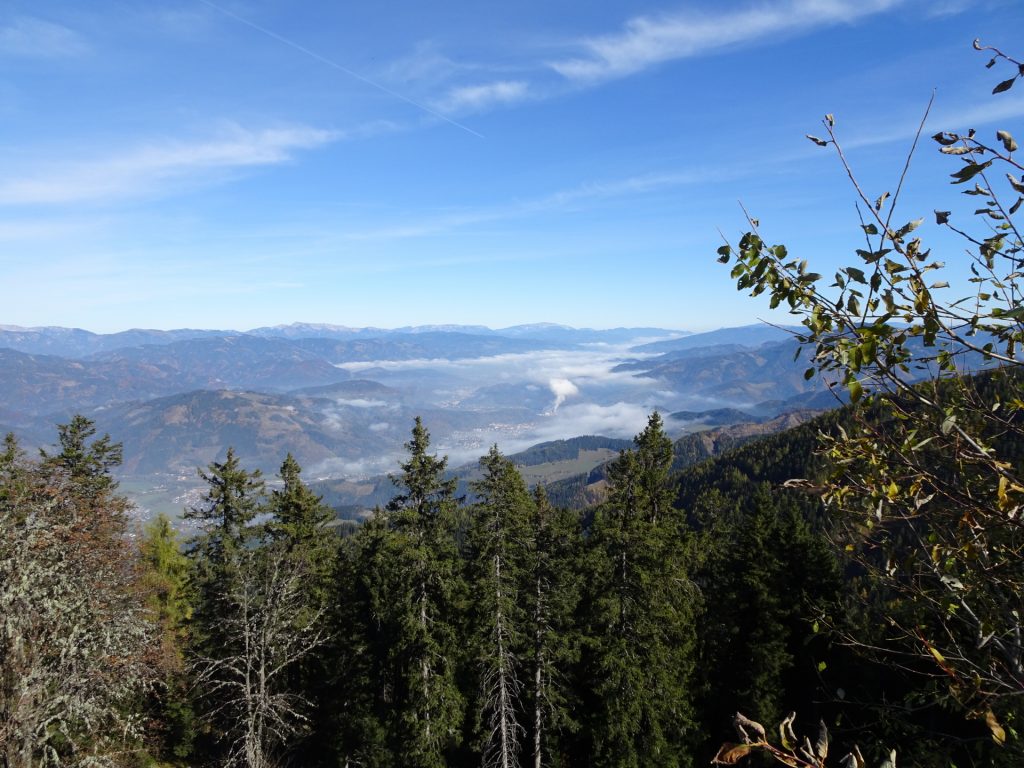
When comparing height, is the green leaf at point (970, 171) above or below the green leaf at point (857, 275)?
above

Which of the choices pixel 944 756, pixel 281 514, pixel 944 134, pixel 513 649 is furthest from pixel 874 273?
pixel 281 514

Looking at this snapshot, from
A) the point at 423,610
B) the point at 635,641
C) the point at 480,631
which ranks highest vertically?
the point at 423,610

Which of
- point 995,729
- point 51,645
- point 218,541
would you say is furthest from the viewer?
point 218,541

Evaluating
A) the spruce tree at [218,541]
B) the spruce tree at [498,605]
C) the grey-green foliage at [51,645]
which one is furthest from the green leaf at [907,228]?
the spruce tree at [218,541]

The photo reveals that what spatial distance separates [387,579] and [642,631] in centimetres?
954

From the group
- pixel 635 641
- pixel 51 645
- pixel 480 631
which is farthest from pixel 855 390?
pixel 635 641

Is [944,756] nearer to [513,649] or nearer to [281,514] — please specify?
[513,649]

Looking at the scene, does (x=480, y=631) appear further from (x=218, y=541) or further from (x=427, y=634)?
(x=218, y=541)

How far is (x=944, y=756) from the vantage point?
3.41 m

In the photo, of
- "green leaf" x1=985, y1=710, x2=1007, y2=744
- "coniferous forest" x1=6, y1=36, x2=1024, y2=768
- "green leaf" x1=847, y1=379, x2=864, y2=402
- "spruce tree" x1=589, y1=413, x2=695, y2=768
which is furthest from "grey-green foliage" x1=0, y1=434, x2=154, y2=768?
"spruce tree" x1=589, y1=413, x2=695, y2=768

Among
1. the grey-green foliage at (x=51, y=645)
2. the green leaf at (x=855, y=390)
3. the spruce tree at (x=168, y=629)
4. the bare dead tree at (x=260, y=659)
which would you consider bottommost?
the spruce tree at (x=168, y=629)

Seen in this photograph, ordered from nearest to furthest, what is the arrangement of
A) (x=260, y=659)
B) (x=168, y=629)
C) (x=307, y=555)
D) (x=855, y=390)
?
1. (x=855, y=390)
2. (x=260, y=659)
3. (x=307, y=555)
4. (x=168, y=629)

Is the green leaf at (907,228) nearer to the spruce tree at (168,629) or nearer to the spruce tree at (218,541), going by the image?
the spruce tree at (168,629)

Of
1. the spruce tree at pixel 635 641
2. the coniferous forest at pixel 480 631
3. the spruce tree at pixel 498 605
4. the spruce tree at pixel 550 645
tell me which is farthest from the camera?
the spruce tree at pixel 550 645
